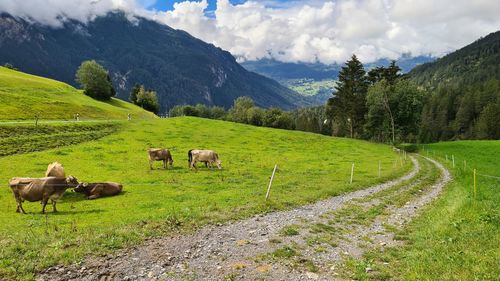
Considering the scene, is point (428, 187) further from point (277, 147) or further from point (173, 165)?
point (277, 147)

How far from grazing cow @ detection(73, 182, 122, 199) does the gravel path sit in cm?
1275

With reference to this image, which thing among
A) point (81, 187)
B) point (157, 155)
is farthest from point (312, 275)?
point (157, 155)

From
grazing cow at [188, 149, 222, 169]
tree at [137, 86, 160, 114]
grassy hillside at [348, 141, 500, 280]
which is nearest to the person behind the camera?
grassy hillside at [348, 141, 500, 280]

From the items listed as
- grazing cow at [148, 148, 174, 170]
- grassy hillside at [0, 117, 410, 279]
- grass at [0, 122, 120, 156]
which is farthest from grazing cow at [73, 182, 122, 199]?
grass at [0, 122, 120, 156]

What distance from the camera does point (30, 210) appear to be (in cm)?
2097

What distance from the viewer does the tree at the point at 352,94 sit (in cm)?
9219

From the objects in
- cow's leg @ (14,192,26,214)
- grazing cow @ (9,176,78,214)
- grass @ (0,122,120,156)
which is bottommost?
cow's leg @ (14,192,26,214)

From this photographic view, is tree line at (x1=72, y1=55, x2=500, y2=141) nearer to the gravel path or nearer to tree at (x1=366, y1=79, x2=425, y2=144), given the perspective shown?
→ tree at (x1=366, y1=79, x2=425, y2=144)

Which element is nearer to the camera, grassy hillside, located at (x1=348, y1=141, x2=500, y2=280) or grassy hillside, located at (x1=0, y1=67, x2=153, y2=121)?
grassy hillside, located at (x1=348, y1=141, x2=500, y2=280)

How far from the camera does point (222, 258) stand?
12266 mm

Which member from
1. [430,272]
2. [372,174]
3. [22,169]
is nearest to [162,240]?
[430,272]

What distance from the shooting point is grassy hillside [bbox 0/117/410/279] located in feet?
Answer: 43.2

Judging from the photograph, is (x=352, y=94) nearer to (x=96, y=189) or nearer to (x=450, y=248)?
(x=96, y=189)

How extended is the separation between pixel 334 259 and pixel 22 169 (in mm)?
28729
